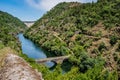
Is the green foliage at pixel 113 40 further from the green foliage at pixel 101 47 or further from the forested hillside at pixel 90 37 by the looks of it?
the green foliage at pixel 101 47

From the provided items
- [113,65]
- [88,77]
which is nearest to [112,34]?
[113,65]

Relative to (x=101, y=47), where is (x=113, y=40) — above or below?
above

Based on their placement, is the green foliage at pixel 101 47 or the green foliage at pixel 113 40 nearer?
the green foliage at pixel 101 47

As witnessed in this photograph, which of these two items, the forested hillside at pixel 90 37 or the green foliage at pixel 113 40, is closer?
the forested hillside at pixel 90 37

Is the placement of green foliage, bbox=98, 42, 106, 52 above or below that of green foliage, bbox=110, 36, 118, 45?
below

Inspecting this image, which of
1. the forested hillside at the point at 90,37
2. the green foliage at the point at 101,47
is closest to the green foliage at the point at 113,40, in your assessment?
the forested hillside at the point at 90,37

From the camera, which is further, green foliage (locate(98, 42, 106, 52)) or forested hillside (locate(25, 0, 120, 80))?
green foliage (locate(98, 42, 106, 52))

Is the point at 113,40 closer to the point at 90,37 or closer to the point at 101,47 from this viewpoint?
the point at 101,47

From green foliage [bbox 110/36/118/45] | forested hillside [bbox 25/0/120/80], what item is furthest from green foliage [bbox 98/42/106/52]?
green foliage [bbox 110/36/118/45]

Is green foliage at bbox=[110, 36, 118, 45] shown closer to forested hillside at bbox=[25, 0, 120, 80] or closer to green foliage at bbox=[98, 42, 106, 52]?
forested hillside at bbox=[25, 0, 120, 80]

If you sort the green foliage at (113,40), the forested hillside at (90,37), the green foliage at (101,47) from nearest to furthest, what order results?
1. the forested hillside at (90,37)
2. the green foliage at (101,47)
3. the green foliage at (113,40)

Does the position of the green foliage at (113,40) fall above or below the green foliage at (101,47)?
above

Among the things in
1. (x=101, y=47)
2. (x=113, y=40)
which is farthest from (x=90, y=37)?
(x=101, y=47)

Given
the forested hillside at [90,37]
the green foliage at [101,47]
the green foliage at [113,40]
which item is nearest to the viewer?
the forested hillside at [90,37]
